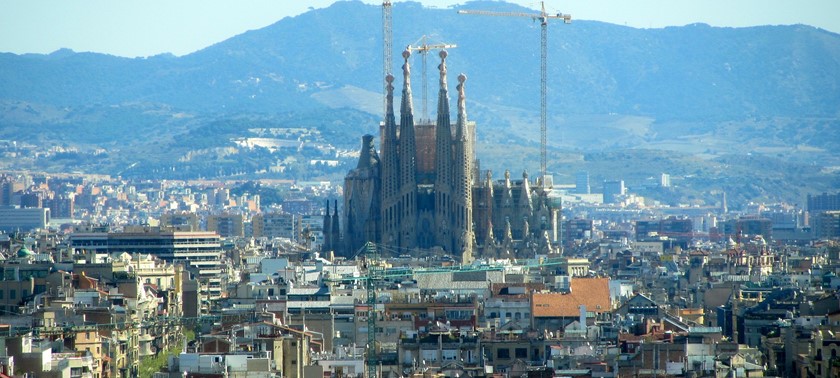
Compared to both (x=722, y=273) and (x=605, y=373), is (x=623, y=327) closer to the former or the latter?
(x=605, y=373)

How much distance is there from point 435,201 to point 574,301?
83.8 m

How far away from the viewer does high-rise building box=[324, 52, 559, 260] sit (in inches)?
6663

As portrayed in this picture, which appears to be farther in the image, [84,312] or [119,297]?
[119,297]

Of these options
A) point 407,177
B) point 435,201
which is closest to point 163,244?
point 407,177

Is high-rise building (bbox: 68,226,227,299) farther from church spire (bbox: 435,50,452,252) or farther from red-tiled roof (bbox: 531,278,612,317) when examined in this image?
red-tiled roof (bbox: 531,278,612,317)

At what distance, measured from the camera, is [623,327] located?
7675 centimetres

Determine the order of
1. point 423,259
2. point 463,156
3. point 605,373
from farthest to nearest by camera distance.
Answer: point 463,156 < point 423,259 < point 605,373

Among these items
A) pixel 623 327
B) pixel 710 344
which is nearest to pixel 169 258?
pixel 623 327

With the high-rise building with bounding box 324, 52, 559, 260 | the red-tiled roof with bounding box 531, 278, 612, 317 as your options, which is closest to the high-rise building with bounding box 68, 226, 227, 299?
the high-rise building with bounding box 324, 52, 559, 260

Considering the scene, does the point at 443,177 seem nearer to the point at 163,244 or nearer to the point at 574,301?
the point at 163,244

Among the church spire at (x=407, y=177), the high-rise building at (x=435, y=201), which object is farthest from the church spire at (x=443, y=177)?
the church spire at (x=407, y=177)

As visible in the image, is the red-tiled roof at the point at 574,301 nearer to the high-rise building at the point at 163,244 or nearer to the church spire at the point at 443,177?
the high-rise building at the point at 163,244

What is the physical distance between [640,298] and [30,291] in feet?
65.3

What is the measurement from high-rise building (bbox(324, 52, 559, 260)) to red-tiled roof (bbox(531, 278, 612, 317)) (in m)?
72.2
